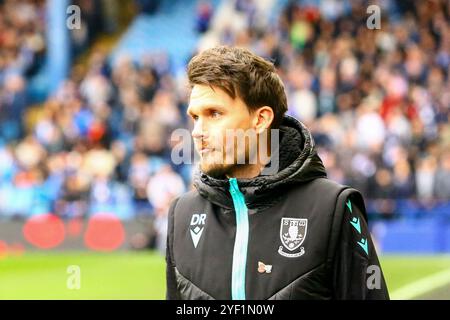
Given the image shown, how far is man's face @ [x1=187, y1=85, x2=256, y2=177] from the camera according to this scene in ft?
11.0

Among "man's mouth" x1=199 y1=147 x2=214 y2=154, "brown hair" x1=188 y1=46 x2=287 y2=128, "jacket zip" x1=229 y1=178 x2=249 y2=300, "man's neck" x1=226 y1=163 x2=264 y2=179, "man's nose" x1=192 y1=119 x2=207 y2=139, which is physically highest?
"brown hair" x1=188 y1=46 x2=287 y2=128

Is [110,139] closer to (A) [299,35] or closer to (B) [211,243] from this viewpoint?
(A) [299,35]

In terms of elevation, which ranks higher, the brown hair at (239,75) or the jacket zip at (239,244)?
the brown hair at (239,75)

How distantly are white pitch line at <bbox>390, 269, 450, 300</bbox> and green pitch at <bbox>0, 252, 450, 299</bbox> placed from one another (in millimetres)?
147

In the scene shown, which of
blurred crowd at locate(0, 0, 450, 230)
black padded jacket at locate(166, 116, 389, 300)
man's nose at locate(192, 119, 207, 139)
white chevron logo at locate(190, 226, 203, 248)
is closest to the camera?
black padded jacket at locate(166, 116, 389, 300)

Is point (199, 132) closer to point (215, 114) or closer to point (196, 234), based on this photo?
point (215, 114)

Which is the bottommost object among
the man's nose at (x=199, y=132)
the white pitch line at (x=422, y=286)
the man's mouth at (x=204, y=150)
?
the white pitch line at (x=422, y=286)

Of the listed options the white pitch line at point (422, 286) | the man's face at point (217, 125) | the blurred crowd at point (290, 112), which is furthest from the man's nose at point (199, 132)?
the blurred crowd at point (290, 112)

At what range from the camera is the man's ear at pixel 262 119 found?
341 centimetres

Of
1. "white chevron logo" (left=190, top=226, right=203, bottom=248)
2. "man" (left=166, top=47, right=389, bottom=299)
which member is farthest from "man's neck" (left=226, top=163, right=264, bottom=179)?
"white chevron logo" (left=190, top=226, right=203, bottom=248)

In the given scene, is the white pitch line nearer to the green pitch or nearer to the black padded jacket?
the green pitch

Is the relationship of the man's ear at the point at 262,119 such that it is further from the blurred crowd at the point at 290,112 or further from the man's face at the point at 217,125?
the blurred crowd at the point at 290,112

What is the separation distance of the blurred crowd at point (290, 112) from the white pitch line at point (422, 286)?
21.2 feet
